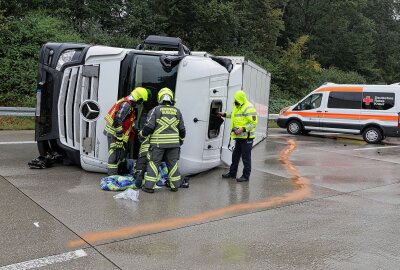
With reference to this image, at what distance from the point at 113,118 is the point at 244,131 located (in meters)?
2.33

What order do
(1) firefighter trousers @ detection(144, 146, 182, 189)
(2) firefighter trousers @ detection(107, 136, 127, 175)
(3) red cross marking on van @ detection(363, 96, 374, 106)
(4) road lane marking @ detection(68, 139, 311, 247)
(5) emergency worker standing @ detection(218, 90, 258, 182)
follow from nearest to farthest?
(4) road lane marking @ detection(68, 139, 311, 247)
(1) firefighter trousers @ detection(144, 146, 182, 189)
(2) firefighter trousers @ detection(107, 136, 127, 175)
(5) emergency worker standing @ detection(218, 90, 258, 182)
(3) red cross marking on van @ detection(363, 96, 374, 106)

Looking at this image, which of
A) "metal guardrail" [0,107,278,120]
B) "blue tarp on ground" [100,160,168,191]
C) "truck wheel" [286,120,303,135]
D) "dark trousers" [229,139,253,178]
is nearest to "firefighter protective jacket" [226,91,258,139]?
"dark trousers" [229,139,253,178]

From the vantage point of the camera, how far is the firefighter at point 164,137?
6.50 meters

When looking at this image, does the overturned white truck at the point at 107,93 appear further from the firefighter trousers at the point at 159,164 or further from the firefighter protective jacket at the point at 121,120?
the firefighter trousers at the point at 159,164

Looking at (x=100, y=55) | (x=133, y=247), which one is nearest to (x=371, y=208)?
(x=133, y=247)

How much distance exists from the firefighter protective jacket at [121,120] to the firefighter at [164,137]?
Result: 0.42 meters

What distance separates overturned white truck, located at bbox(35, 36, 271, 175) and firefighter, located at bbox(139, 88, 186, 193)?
0.61 meters

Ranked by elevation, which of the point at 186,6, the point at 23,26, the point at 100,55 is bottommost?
the point at 100,55

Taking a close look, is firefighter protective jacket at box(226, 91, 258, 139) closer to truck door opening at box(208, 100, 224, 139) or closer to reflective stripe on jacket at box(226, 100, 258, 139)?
reflective stripe on jacket at box(226, 100, 258, 139)

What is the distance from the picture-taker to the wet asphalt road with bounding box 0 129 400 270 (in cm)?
417

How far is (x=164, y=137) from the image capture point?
258 inches

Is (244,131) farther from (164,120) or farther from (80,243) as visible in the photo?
(80,243)

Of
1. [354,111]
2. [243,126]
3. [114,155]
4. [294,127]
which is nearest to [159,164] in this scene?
[114,155]

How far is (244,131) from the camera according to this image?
7543 mm
